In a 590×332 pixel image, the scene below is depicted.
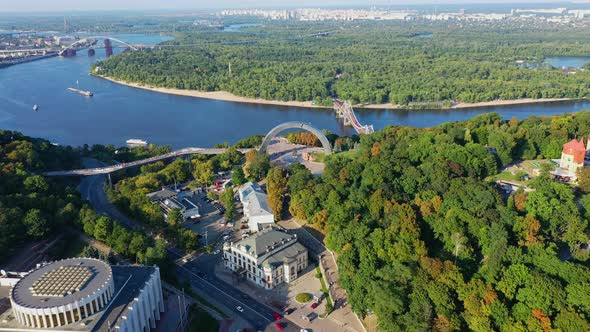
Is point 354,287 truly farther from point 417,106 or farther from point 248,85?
point 248,85

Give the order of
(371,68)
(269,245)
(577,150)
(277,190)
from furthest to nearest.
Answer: (371,68) < (277,190) < (577,150) < (269,245)

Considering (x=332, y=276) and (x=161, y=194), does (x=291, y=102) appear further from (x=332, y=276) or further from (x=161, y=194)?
(x=332, y=276)

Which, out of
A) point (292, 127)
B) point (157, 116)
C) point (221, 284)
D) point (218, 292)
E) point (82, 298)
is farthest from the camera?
point (157, 116)

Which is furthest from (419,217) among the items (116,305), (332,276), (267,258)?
(116,305)

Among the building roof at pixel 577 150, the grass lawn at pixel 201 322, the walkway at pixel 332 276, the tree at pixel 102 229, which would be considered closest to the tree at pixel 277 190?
the walkway at pixel 332 276

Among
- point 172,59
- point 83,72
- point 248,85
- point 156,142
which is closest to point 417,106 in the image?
point 248,85
